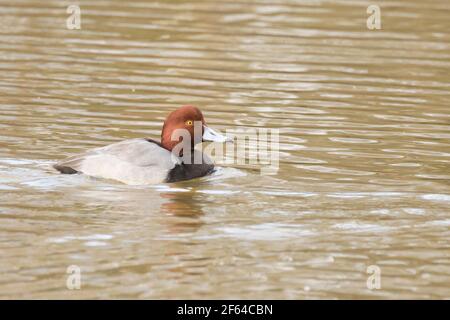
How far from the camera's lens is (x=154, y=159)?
10906 millimetres

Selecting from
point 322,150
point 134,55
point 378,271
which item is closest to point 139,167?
point 322,150

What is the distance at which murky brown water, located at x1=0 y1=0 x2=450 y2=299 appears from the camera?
8.39 m

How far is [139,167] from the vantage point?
1081 cm

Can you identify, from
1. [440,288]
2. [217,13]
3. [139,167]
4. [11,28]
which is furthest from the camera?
[217,13]

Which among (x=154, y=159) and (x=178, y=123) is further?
(x=178, y=123)

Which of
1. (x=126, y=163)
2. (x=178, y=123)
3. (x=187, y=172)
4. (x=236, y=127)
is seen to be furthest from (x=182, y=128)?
(x=236, y=127)

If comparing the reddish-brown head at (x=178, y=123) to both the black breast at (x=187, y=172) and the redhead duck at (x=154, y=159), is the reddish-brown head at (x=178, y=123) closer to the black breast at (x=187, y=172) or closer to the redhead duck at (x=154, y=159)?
the redhead duck at (x=154, y=159)

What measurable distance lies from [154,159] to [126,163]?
0.28 metres

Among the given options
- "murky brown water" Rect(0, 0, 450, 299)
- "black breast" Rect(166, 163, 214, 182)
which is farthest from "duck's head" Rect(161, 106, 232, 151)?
"murky brown water" Rect(0, 0, 450, 299)

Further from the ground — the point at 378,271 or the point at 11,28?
the point at 11,28

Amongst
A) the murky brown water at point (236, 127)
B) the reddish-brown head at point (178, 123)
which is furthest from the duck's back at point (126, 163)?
the reddish-brown head at point (178, 123)

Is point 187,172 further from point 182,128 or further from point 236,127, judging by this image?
point 236,127

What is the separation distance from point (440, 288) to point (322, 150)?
4.17m
